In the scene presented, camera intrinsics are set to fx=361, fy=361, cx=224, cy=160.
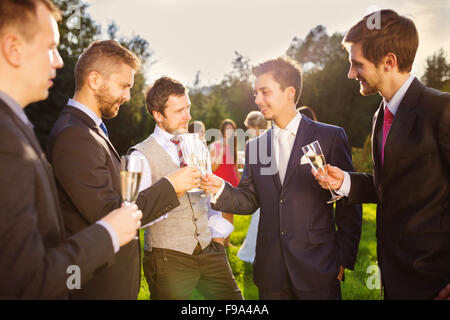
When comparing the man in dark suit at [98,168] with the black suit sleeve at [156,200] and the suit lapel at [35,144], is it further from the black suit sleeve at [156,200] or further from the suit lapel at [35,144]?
the suit lapel at [35,144]

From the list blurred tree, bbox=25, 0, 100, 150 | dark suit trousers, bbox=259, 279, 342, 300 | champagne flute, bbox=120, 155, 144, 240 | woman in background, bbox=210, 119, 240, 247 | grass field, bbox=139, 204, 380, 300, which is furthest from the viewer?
blurred tree, bbox=25, 0, 100, 150

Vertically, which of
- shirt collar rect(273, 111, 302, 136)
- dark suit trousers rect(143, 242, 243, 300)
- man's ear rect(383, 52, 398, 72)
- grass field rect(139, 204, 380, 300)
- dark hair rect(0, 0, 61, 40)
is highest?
dark hair rect(0, 0, 61, 40)

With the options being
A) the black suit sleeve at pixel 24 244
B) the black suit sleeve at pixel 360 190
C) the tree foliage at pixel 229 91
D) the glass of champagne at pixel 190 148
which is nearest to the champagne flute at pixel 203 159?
the glass of champagne at pixel 190 148

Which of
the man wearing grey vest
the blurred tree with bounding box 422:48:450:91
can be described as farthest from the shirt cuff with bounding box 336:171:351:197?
the blurred tree with bounding box 422:48:450:91

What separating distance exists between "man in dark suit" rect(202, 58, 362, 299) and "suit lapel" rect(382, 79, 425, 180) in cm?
58

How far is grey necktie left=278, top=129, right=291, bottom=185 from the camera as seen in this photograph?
327 cm

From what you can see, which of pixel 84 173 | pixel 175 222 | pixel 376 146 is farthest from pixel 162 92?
pixel 376 146

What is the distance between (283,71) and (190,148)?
1.32 metres

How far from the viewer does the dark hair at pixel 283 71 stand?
357cm

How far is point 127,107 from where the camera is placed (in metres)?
21.1

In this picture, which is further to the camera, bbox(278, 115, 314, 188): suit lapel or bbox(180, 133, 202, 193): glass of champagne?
bbox(278, 115, 314, 188): suit lapel

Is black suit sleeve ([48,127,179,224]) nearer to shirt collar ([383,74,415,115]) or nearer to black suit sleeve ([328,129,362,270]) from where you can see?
black suit sleeve ([328,129,362,270])

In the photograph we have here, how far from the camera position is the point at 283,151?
3342mm

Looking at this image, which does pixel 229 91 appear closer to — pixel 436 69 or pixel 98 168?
pixel 436 69
